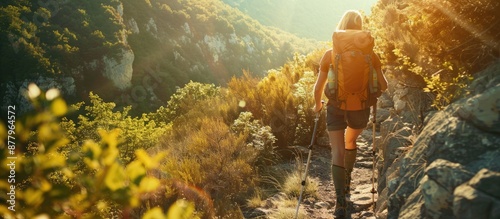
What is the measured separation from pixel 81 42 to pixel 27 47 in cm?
982

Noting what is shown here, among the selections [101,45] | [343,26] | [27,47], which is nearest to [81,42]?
[101,45]

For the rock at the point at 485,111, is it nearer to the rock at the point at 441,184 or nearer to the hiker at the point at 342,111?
the rock at the point at 441,184

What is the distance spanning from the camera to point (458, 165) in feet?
6.73

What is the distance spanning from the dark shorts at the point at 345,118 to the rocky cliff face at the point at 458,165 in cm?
74

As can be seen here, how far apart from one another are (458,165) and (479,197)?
0.31m

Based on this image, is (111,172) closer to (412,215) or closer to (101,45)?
(412,215)

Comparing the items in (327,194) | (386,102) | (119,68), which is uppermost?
(386,102)

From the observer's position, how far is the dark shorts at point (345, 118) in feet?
11.4

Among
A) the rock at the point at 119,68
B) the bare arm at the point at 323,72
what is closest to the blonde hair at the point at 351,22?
the bare arm at the point at 323,72

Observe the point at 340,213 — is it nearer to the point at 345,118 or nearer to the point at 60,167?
the point at 345,118

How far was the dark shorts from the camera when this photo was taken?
11.4ft

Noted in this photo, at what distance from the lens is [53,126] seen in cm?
81

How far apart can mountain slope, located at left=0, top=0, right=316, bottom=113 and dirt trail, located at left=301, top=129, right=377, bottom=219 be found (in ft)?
201

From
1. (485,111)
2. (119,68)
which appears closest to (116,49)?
→ (119,68)
